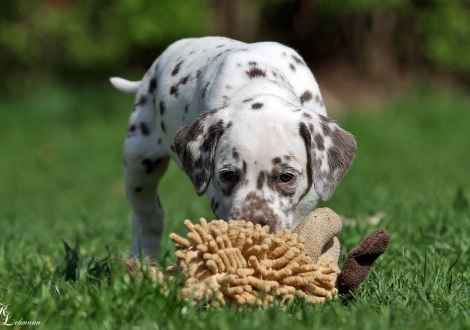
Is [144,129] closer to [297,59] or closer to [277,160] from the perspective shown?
[297,59]

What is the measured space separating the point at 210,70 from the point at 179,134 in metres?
0.81

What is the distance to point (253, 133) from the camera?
3.96 m

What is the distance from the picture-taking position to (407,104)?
14070mm

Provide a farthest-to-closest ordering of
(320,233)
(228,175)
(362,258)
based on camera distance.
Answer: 1. (228,175)
2. (320,233)
3. (362,258)

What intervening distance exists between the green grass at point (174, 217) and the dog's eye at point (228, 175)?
2.69 feet

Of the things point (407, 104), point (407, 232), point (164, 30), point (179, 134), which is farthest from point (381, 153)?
point (179, 134)

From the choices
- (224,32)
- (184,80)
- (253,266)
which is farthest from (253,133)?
(224,32)

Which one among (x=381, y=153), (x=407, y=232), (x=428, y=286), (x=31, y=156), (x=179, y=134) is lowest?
(x=31, y=156)

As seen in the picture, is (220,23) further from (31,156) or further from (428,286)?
(428,286)

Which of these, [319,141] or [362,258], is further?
[319,141]

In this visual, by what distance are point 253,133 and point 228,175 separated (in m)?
0.26

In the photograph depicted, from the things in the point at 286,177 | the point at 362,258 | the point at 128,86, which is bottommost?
the point at 128,86

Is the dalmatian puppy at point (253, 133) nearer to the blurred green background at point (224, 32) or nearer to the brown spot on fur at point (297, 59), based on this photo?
the brown spot on fur at point (297, 59)

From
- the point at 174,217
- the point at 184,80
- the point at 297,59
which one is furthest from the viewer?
the point at 174,217
